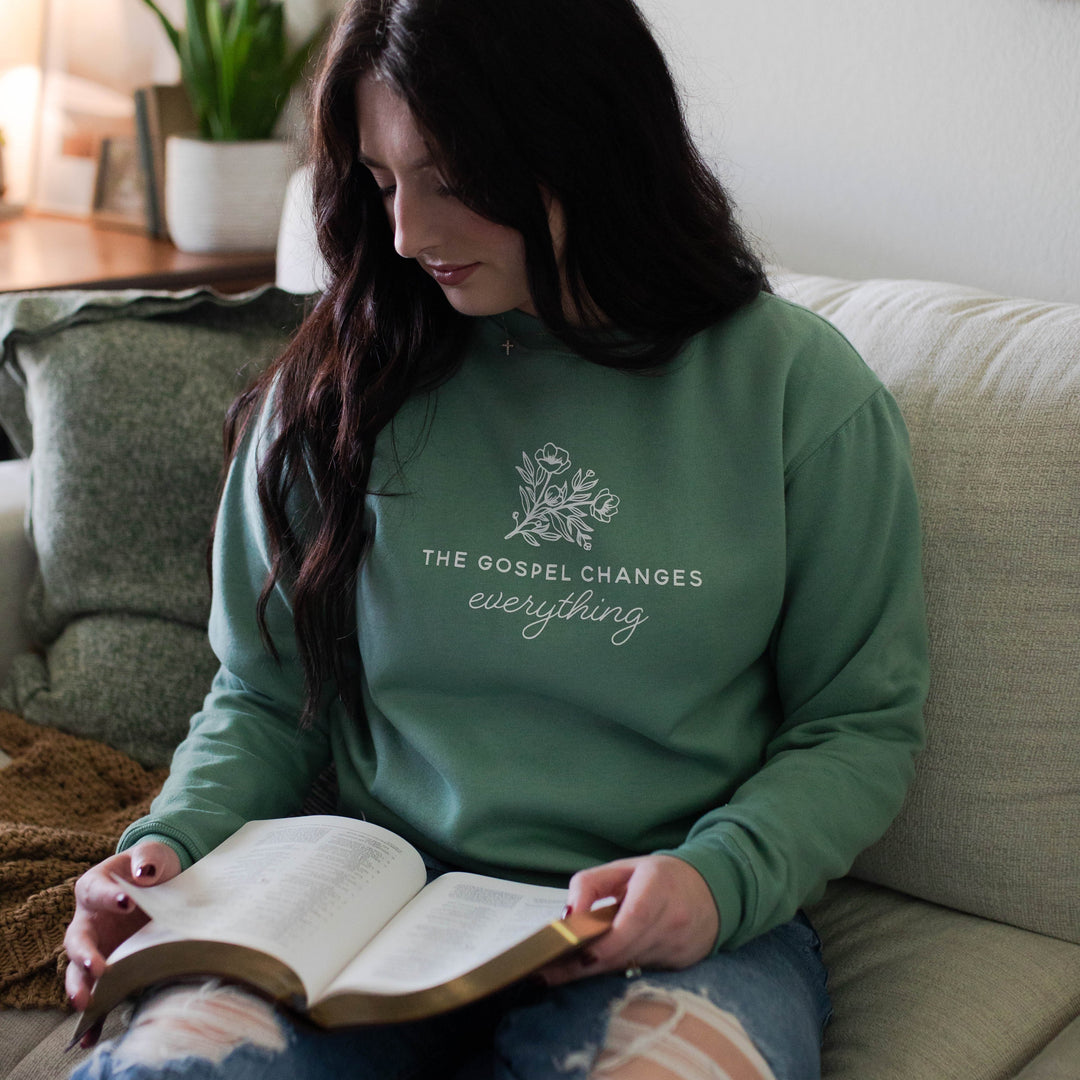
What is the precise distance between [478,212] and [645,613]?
310 millimetres

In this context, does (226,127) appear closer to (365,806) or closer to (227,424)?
(227,424)

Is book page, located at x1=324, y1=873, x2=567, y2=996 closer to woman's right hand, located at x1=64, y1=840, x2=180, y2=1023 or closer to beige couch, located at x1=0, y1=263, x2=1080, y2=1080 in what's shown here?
woman's right hand, located at x1=64, y1=840, x2=180, y2=1023

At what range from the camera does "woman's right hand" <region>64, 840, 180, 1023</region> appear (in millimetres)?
803

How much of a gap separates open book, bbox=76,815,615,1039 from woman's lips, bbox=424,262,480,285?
408mm

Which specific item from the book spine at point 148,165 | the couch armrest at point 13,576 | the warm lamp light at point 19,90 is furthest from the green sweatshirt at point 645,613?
the warm lamp light at point 19,90

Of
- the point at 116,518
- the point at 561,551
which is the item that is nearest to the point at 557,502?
the point at 561,551

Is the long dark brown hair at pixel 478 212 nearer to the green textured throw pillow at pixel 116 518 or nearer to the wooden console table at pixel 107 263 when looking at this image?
the green textured throw pillow at pixel 116 518

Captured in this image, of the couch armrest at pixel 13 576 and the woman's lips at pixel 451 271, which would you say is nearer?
the woman's lips at pixel 451 271

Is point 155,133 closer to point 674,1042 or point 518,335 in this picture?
point 518,335

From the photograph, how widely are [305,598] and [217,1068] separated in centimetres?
37

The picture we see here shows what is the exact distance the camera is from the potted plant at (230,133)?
83.2 inches

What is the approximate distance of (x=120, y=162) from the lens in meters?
2.46

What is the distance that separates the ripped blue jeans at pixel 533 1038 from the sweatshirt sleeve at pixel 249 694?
0.78 feet

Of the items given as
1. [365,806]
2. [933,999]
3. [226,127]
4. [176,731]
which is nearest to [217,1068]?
[365,806]
